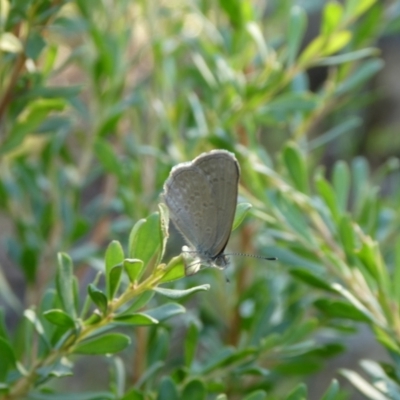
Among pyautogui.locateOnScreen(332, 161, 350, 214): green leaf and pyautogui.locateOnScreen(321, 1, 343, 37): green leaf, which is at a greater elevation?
pyautogui.locateOnScreen(321, 1, 343, 37): green leaf

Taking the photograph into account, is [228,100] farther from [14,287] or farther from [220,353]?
[14,287]

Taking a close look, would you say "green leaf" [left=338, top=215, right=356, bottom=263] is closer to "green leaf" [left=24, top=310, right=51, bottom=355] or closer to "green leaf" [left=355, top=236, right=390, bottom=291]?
"green leaf" [left=355, top=236, right=390, bottom=291]

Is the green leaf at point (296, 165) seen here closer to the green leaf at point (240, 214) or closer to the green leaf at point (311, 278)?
the green leaf at point (311, 278)

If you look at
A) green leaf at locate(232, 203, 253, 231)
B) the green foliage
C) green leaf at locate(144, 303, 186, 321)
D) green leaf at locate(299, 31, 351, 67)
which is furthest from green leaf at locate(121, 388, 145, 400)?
green leaf at locate(299, 31, 351, 67)

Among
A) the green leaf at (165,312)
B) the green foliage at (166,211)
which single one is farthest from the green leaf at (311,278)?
the green leaf at (165,312)

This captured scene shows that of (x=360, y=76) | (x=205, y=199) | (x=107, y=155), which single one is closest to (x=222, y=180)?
(x=205, y=199)
